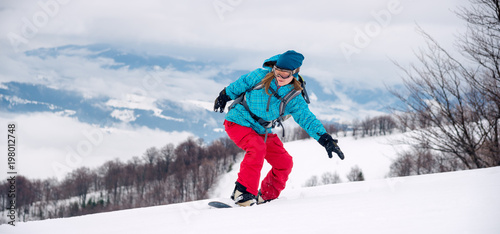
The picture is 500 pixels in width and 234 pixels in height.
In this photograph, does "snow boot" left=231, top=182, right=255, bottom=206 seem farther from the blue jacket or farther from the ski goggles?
the ski goggles

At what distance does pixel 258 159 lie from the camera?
11.2 feet

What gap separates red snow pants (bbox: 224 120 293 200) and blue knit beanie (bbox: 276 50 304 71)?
79 cm

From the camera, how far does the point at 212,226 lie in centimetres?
208

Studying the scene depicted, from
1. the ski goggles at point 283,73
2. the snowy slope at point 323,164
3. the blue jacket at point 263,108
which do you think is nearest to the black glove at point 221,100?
the blue jacket at point 263,108

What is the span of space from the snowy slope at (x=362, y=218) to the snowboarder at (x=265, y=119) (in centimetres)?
88

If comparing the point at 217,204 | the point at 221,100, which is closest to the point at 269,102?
the point at 221,100

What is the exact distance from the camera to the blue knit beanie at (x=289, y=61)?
134 inches

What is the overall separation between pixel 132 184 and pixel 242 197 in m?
75.3

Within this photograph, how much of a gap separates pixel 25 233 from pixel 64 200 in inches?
3012

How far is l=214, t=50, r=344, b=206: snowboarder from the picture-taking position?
11.3 ft

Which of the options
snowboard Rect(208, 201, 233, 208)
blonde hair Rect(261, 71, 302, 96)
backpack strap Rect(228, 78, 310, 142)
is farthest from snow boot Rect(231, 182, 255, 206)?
blonde hair Rect(261, 71, 302, 96)

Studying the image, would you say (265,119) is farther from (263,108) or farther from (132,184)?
(132,184)

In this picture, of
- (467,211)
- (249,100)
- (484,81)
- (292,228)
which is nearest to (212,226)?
(292,228)

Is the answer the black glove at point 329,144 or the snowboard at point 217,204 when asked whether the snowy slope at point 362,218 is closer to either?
the black glove at point 329,144
